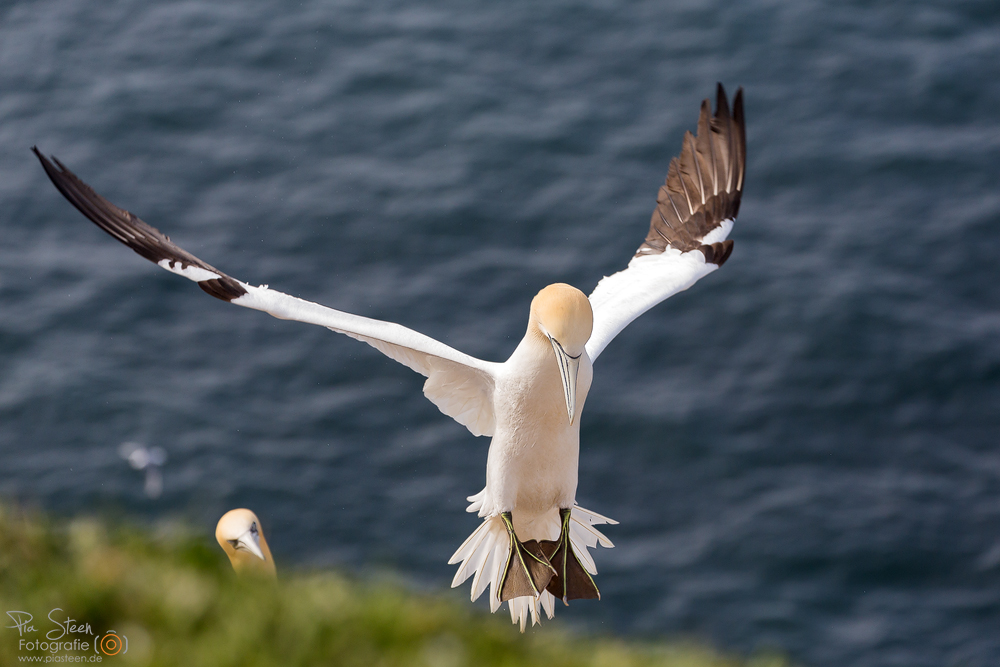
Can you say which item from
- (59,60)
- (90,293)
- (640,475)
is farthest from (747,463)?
(59,60)

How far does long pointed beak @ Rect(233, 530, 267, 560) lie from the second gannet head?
297 cm

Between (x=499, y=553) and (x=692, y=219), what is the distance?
2466mm

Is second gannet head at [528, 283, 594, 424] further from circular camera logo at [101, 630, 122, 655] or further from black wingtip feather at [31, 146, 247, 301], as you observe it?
circular camera logo at [101, 630, 122, 655]

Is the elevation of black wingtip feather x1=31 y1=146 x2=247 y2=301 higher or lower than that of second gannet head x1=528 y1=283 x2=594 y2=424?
higher

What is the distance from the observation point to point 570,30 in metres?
14.1

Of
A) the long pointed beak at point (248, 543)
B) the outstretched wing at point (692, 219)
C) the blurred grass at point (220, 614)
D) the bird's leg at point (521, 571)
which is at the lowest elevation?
the blurred grass at point (220, 614)

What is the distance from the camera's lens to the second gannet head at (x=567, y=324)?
177 inches

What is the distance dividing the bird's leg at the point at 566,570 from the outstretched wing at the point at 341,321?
66cm

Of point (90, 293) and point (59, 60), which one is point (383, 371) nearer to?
point (90, 293)

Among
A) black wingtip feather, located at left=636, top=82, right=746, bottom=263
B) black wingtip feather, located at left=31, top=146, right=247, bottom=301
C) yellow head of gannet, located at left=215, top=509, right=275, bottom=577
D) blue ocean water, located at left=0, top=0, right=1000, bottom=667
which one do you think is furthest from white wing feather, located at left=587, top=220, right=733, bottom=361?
blue ocean water, located at left=0, top=0, right=1000, bottom=667

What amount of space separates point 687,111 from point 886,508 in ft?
16.9

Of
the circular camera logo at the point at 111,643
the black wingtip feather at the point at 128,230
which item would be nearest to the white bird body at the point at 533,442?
the black wingtip feather at the point at 128,230

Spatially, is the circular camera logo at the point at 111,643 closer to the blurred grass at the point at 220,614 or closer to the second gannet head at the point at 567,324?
the blurred grass at the point at 220,614

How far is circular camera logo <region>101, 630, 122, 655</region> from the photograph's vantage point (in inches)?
175
